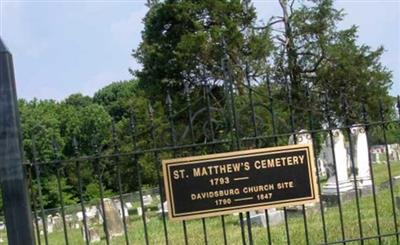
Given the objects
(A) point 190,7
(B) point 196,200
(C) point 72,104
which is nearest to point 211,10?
(A) point 190,7

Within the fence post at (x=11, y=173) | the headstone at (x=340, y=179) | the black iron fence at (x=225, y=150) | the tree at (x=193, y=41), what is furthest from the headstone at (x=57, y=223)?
the fence post at (x=11, y=173)

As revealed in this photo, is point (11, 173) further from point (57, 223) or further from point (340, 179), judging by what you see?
point (57, 223)

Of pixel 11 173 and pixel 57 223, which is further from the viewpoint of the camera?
pixel 57 223

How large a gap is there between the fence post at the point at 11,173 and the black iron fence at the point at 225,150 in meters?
0.05

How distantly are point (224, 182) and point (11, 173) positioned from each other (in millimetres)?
1802

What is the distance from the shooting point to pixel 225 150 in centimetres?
707

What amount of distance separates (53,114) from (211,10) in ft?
81.9

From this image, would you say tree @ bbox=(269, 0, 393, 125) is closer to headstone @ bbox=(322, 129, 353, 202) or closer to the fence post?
headstone @ bbox=(322, 129, 353, 202)

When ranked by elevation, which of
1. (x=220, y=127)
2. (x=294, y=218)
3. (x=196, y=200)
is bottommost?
(x=294, y=218)

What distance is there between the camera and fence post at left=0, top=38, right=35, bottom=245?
4.94 meters

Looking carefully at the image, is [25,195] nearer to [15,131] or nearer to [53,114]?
[15,131]

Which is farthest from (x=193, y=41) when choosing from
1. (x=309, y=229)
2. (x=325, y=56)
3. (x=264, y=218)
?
(x=309, y=229)

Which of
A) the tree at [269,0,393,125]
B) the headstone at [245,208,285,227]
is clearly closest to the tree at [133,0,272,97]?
the tree at [269,0,393,125]

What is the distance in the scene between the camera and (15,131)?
16.4ft
